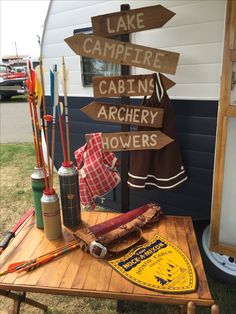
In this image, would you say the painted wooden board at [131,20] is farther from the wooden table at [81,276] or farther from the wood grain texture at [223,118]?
the wooden table at [81,276]

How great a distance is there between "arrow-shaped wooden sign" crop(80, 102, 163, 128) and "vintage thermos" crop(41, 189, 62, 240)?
0.56 meters

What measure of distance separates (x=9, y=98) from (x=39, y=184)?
15597mm

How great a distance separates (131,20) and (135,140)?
731 mm

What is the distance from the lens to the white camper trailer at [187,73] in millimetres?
2162

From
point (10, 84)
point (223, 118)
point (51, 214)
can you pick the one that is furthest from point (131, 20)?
point (10, 84)

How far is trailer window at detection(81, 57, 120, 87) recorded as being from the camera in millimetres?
2762

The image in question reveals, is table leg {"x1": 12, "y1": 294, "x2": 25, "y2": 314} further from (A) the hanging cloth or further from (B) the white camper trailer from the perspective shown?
(B) the white camper trailer

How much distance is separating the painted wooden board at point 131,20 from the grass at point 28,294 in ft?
6.54

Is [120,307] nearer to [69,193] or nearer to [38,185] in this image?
[69,193]

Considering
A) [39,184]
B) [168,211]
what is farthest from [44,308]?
[168,211]

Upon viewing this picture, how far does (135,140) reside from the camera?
74.2 inches

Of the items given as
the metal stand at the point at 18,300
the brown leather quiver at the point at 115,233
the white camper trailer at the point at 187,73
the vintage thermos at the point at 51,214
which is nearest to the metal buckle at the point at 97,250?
the brown leather quiver at the point at 115,233

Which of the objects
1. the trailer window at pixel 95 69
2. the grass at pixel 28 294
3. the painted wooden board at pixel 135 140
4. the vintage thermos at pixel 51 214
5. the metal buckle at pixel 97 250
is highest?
the trailer window at pixel 95 69

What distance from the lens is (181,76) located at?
233 centimetres
